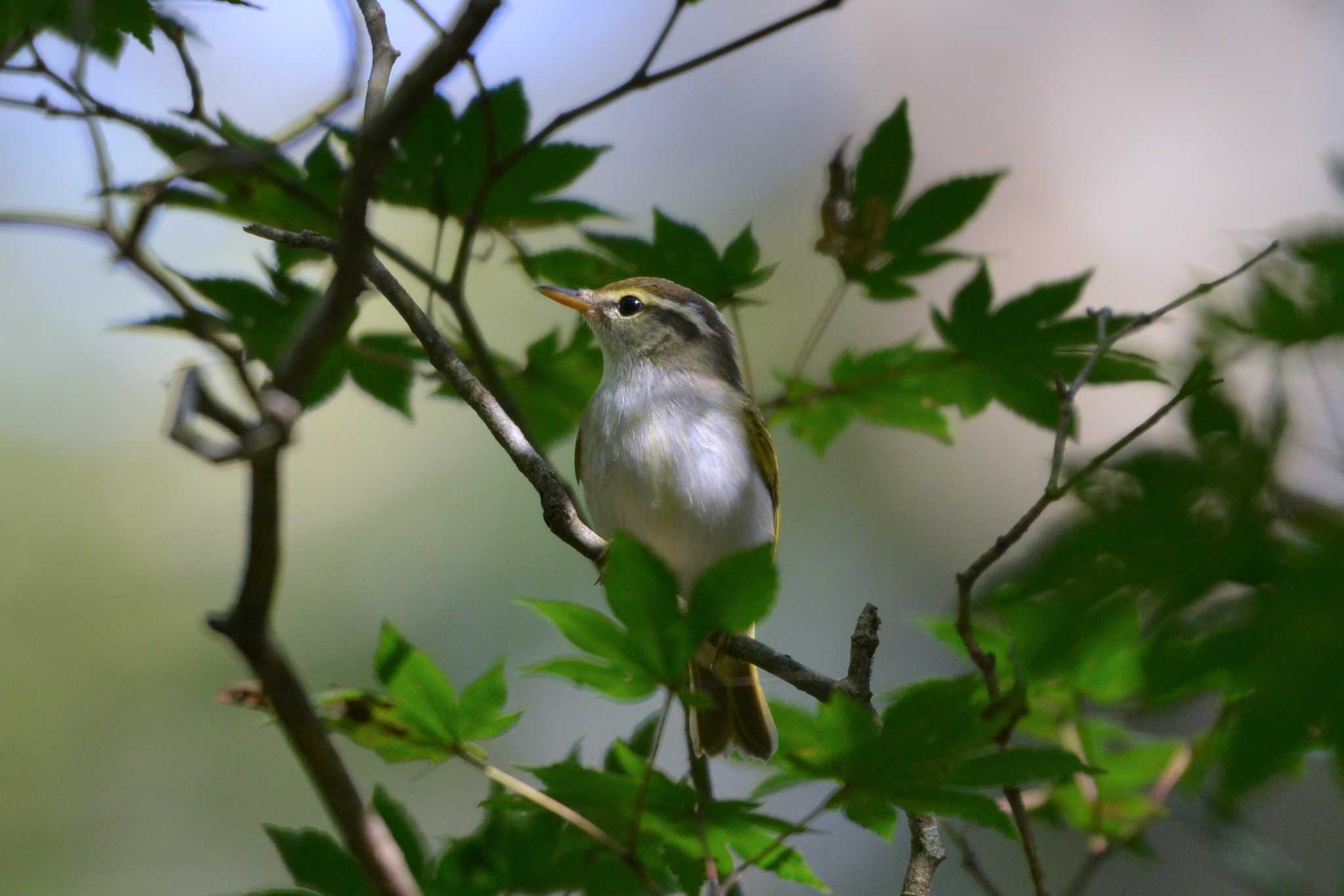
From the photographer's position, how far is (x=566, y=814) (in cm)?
159

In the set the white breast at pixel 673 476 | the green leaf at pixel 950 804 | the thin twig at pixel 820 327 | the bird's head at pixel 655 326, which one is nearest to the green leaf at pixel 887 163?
the thin twig at pixel 820 327

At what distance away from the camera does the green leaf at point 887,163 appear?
99.7 inches

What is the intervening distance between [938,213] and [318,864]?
176cm

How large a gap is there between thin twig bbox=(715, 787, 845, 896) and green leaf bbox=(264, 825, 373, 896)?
472mm

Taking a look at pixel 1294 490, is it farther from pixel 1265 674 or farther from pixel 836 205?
pixel 836 205

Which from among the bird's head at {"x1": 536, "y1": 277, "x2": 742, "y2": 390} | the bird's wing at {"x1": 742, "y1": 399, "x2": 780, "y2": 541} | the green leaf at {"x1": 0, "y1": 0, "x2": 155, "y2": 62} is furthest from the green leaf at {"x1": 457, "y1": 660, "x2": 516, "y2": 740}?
the bird's head at {"x1": 536, "y1": 277, "x2": 742, "y2": 390}

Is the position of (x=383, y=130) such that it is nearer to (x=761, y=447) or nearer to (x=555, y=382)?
(x=555, y=382)

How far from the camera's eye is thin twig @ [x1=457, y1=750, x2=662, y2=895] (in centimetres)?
154

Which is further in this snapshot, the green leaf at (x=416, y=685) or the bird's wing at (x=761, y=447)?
the bird's wing at (x=761, y=447)

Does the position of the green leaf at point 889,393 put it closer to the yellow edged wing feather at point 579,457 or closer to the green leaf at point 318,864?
the yellow edged wing feather at point 579,457

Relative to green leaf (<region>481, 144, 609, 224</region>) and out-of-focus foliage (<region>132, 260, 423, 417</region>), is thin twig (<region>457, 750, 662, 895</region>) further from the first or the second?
green leaf (<region>481, 144, 609, 224</region>)

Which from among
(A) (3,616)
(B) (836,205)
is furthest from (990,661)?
(A) (3,616)

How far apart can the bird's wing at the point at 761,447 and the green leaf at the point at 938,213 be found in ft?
3.25

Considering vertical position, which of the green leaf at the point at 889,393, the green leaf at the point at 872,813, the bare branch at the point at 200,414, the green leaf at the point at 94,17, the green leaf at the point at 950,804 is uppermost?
the green leaf at the point at 94,17
